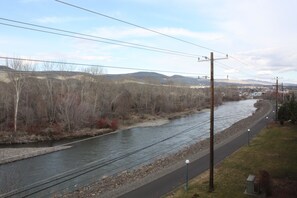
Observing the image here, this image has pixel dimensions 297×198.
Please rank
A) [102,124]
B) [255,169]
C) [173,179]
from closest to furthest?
1. [173,179]
2. [255,169]
3. [102,124]

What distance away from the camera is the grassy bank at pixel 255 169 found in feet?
65.9

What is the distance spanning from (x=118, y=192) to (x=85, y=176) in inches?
266

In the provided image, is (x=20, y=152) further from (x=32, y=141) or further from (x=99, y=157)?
(x=99, y=157)

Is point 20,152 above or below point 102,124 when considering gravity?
below

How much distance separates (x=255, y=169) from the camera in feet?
84.1

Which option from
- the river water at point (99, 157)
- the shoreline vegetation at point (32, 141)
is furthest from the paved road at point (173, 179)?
the shoreline vegetation at point (32, 141)

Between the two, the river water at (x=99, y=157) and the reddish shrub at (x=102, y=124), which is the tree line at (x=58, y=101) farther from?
the river water at (x=99, y=157)

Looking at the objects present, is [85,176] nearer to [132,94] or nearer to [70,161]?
[70,161]

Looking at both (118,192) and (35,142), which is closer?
(118,192)

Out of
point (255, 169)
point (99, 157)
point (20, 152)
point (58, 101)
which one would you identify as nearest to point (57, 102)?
point (58, 101)

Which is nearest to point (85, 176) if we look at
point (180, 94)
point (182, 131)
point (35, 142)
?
point (35, 142)

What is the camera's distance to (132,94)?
8988 centimetres

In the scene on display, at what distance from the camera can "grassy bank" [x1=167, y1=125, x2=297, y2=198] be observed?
20.1 meters

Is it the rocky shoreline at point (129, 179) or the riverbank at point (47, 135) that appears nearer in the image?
the rocky shoreline at point (129, 179)
